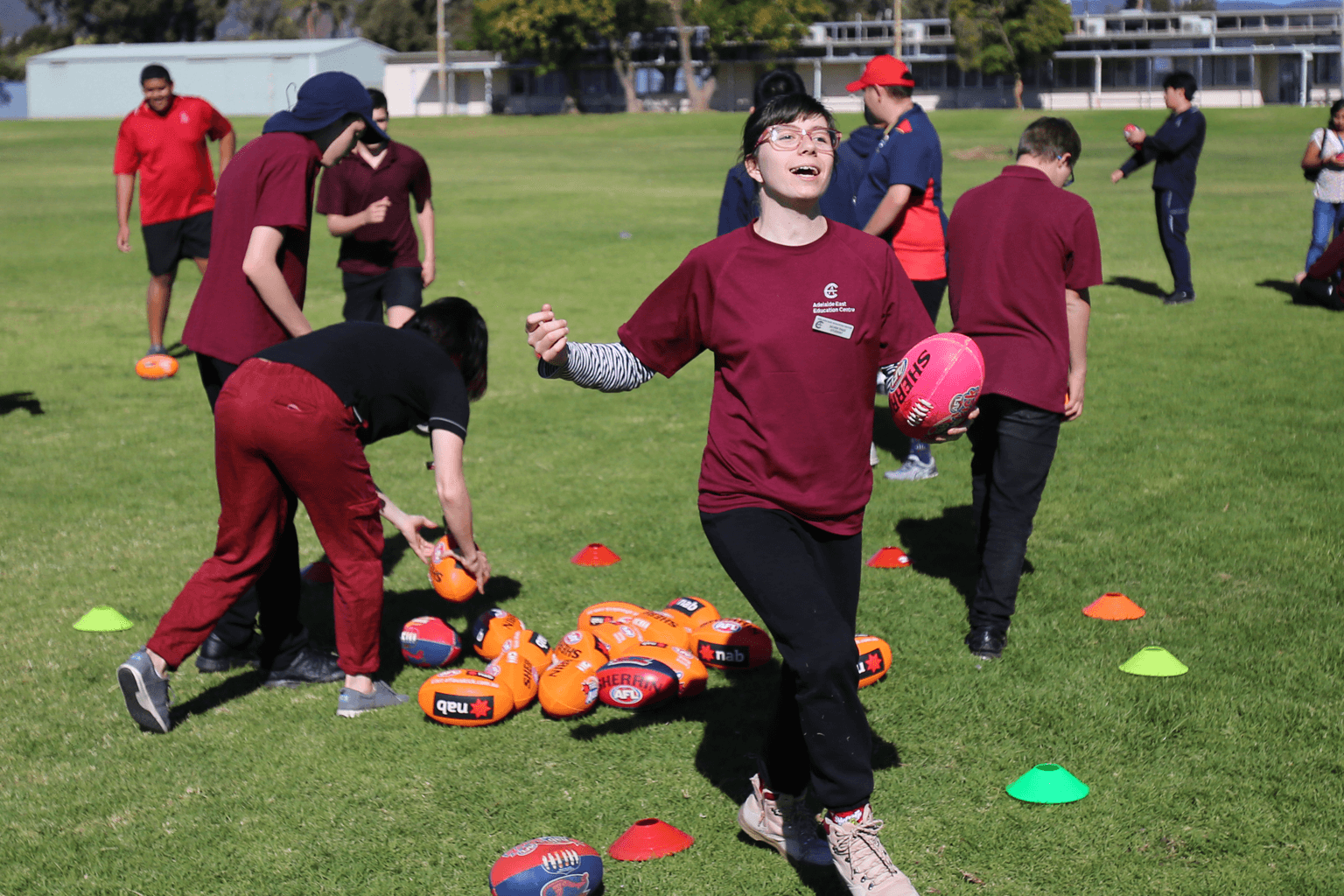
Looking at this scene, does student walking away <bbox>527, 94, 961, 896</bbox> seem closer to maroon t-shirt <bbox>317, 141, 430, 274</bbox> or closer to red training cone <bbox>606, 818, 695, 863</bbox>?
red training cone <bbox>606, 818, 695, 863</bbox>

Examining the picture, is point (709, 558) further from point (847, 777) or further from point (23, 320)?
point (23, 320)

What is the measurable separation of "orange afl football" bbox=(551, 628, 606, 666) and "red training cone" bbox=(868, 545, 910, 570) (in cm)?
200

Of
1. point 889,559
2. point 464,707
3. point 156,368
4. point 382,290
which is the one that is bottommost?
point 464,707

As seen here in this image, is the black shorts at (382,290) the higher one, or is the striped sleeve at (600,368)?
the black shorts at (382,290)

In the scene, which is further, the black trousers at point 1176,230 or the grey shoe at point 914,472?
the black trousers at point 1176,230

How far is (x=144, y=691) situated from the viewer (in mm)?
4715

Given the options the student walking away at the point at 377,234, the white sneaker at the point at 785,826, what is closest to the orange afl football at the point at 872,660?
the white sneaker at the point at 785,826

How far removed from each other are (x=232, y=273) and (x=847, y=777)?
3.37m

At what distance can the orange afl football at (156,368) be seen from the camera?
1179 cm

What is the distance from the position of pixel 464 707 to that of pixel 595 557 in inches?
76.5

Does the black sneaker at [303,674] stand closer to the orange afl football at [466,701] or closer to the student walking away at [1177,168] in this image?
the orange afl football at [466,701]

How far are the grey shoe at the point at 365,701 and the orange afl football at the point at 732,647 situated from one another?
1307 mm

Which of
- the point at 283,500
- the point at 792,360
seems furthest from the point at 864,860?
the point at 283,500

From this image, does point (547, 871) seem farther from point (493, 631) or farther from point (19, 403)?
point (19, 403)
